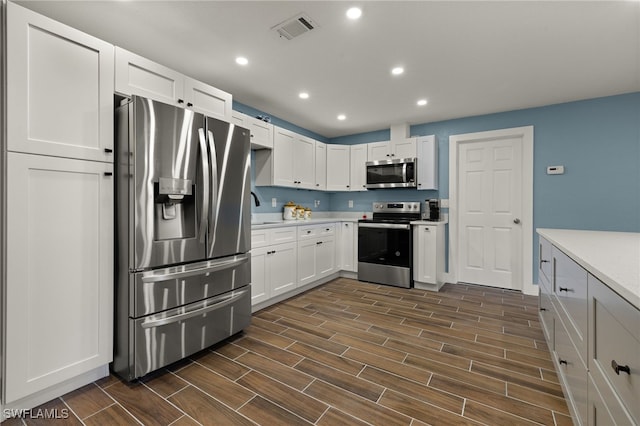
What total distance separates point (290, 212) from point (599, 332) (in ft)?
11.6

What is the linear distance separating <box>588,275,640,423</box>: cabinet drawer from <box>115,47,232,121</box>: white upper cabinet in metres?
2.66

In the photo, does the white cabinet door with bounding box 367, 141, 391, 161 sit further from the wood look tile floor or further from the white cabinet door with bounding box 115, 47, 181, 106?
the white cabinet door with bounding box 115, 47, 181, 106

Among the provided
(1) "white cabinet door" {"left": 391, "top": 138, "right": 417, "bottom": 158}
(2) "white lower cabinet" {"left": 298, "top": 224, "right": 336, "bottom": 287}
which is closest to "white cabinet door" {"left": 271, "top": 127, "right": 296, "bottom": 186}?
(2) "white lower cabinet" {"left": 298, "top": 224, "right": 336, "bottom": 287}

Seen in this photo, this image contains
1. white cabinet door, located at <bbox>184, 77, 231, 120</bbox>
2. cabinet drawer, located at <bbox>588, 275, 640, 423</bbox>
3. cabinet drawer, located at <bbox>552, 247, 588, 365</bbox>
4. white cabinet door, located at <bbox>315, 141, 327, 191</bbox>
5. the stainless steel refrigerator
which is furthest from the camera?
white cabinet door, located at <bbox>315, 141, 327, 191</bbox>

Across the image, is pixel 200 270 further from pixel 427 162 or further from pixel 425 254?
pixel 427 162

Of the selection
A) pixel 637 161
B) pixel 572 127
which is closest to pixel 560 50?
pixel 572 127

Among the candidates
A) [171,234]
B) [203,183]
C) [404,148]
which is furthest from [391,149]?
[171,234]

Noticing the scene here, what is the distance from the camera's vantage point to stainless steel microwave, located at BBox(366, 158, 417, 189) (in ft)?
13.9

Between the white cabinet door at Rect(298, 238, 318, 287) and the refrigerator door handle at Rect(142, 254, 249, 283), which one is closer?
the refrigerator door handle at Rect(142, 254, 249, 283)

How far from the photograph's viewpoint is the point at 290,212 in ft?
13.9

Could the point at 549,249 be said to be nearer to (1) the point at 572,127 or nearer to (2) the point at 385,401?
(2) the point at 385,401

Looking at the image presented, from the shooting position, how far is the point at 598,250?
140 cm

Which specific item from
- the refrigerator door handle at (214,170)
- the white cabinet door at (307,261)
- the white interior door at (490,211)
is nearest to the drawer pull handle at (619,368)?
the refrigerator door handle at (214,170)

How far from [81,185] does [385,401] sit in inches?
86.1
